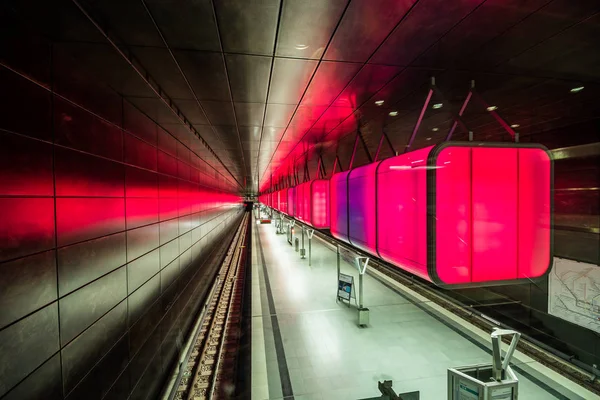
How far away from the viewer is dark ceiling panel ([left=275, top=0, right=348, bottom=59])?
78.7 inches

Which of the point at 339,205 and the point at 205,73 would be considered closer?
the point at 205,73

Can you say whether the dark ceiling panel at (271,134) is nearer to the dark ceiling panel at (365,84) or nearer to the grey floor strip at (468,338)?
the dark ceiling panel at (365,84)

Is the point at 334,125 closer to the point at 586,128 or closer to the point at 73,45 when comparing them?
the point at 73,45

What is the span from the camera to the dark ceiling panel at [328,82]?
3031 millimetres

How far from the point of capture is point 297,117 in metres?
5.19

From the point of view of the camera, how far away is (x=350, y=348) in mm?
5645

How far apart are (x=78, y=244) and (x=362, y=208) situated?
13.1ft

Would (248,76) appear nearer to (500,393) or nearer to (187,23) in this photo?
(187,23)

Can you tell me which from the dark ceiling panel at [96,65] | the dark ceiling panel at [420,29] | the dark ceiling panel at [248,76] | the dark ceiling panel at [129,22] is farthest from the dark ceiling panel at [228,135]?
the dark ceiling panel at [420,29]

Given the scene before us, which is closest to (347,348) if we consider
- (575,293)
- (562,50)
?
(575,293)

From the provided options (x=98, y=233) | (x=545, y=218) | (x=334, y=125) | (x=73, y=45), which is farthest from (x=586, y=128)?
(x=98, y=233)

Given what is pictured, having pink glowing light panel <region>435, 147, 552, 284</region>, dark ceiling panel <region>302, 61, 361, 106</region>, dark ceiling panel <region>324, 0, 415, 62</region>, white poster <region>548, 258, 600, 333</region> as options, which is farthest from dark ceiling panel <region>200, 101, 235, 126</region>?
white poster <region>548, 258, 600, 333</region>

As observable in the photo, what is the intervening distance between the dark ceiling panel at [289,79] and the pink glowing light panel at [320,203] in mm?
2997

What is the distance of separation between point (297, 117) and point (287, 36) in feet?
9.15
